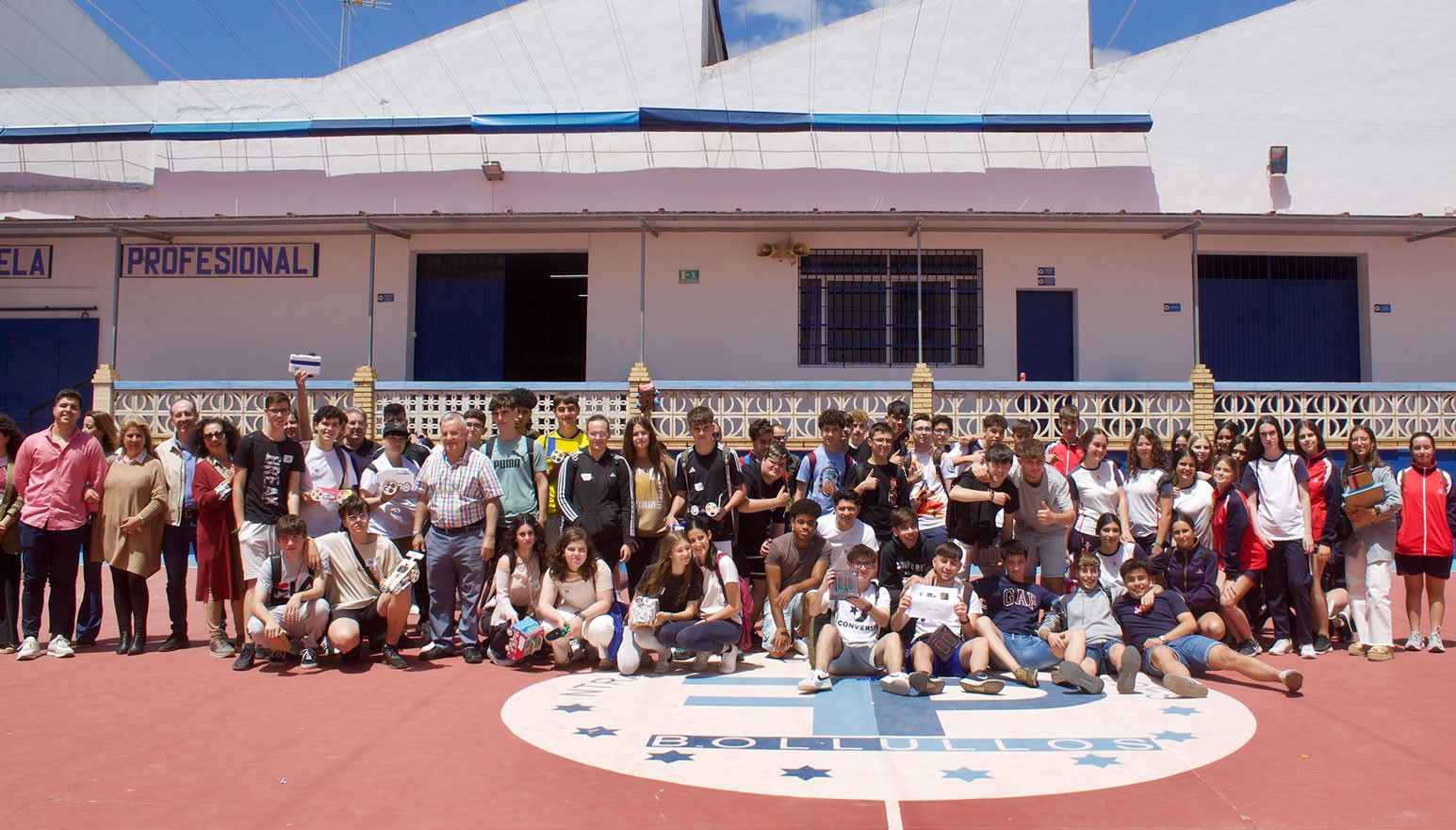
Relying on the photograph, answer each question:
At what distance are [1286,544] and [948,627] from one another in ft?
9.52

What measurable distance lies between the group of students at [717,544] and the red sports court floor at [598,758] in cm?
48

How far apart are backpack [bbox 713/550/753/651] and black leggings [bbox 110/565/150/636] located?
14.3 ft

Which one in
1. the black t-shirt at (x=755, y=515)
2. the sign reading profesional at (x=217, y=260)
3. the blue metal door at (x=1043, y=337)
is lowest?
the black t-shirt at (x=755, y=515)

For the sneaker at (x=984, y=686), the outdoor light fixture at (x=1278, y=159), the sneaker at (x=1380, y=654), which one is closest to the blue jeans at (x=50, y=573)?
the sneaker at (x=984, y=686)

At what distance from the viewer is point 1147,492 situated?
7.94 metres

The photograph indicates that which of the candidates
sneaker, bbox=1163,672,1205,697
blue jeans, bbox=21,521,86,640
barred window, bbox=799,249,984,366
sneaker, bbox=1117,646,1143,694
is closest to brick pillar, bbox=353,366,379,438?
blue jeans, bbox=21,521,86,640

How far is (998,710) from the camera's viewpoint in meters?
5.98

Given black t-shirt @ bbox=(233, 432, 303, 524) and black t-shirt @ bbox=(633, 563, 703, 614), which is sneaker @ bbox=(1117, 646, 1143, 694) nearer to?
black t-shirt @ bbox=(633, 563, 703, 614)

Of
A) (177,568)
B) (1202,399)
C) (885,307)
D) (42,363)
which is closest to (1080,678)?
(177,568)

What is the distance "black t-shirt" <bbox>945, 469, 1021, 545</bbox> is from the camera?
7.41 m

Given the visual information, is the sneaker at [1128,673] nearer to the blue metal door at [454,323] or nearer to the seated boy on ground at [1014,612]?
the seated boy on ground at [1014,612]

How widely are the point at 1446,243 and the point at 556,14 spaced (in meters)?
13.8

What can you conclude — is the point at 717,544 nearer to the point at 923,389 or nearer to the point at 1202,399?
the point at 923,389

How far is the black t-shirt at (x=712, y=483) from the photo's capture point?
779 centimetres
